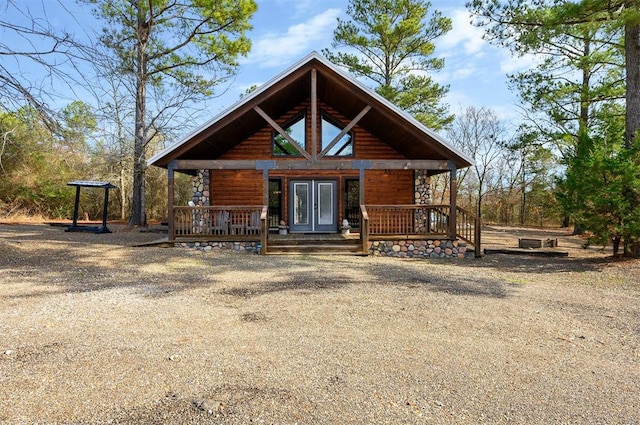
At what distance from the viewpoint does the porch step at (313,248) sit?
10.3 m

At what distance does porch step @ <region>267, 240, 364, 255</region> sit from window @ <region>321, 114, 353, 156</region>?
4.07 meters

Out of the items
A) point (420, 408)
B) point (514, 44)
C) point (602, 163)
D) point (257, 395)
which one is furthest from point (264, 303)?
point (514, 44)

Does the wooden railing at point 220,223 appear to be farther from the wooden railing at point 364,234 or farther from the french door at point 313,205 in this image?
the wooden railing at point 364,234

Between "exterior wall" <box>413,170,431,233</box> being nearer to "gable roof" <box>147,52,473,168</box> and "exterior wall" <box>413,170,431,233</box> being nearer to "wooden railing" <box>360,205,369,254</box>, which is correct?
"gable roof" <box>147,52,473,168</box>

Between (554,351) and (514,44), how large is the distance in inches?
409

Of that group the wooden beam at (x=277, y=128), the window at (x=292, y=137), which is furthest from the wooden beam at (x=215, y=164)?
the window at (x=292, y=137)

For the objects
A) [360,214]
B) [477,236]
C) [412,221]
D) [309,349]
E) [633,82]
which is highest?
[633,82]

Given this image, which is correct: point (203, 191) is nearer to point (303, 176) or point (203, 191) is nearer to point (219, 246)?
point (219, 246)

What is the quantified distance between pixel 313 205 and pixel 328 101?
350 cm

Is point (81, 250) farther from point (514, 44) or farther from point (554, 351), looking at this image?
point (514, 44)

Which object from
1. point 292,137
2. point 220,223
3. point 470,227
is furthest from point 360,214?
point 292,137

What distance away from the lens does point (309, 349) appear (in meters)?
3.63

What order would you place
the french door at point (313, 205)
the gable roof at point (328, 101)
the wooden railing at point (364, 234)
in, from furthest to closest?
the french door at point (313, 205), the gable roof at point (328, 101), the wooden railing at point (364, 234)

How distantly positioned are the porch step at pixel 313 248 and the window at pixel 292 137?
412 cm
